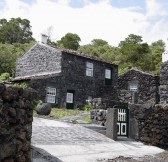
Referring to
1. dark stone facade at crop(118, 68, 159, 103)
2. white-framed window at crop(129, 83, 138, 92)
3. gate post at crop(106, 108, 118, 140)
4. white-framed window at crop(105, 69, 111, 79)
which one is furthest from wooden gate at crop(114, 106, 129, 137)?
white-framed window at crop(129, 83, 138, 92)

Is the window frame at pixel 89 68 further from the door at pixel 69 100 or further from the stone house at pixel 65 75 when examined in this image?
the door at pixel 69 100

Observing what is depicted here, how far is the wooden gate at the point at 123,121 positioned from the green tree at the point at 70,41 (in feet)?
160

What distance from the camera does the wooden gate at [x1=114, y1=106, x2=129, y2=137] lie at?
14805 mm

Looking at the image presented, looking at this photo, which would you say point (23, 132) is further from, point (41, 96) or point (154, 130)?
point (41, 96)

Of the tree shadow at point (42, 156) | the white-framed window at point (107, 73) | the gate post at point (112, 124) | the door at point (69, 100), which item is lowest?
the tree shadow at point (42, 156)

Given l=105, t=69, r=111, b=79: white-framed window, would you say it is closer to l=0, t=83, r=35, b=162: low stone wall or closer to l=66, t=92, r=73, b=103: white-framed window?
l=66, t=92, r=73, b=103: white-framed window

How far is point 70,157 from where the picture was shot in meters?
9.10

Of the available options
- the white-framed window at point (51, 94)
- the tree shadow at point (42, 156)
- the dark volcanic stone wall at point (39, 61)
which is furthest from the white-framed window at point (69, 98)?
the tree shadow at point (42, 156)

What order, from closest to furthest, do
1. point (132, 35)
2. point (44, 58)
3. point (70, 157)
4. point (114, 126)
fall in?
1. point (70, 157)
2. point (114, 126)
3. point (44, 58)
4. point (132, 35)

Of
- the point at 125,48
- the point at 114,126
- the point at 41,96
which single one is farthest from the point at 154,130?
the point at 125,48

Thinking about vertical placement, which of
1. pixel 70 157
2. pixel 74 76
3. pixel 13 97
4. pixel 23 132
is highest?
pixel 74 76

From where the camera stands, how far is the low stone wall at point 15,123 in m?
5.41

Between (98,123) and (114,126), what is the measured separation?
97.9 inches

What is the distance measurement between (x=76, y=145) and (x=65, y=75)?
61.1ft
